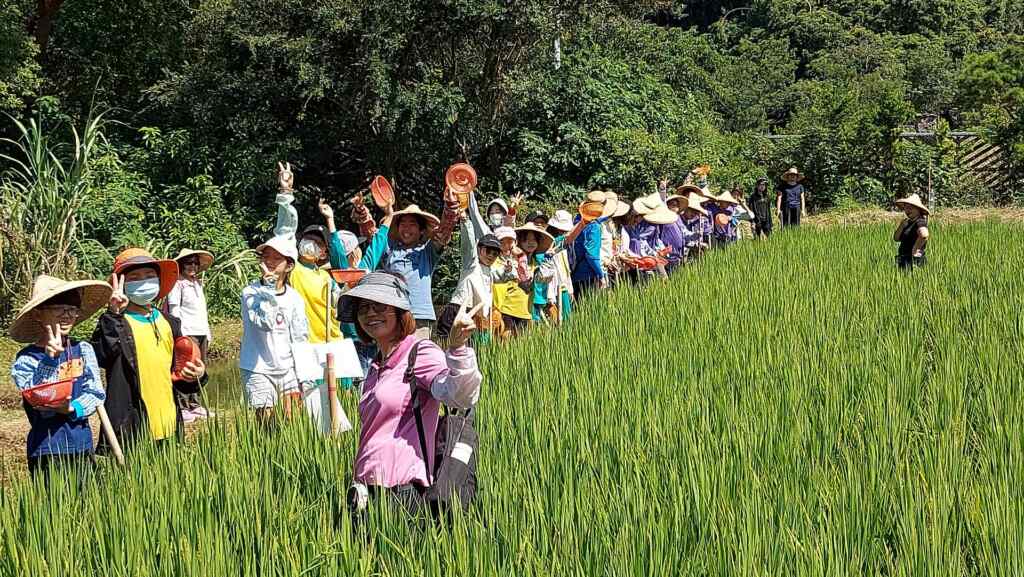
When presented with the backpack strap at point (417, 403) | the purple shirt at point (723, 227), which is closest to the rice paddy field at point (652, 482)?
the backpack strap at point (417, 403)

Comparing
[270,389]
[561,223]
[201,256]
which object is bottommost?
[270,389]

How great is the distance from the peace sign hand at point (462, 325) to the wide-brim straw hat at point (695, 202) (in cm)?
917

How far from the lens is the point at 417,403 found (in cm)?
282

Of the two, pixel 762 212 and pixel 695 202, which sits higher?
pixel 695 202

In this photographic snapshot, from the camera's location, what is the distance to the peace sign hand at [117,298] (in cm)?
405

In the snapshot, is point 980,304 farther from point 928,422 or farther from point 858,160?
point 858,160

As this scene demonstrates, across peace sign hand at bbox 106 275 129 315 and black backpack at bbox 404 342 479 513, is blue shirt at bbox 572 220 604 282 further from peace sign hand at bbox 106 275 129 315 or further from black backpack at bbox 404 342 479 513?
black backpack at bbox 404 342 479 513

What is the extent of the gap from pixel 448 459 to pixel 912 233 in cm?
689

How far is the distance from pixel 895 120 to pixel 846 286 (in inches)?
513

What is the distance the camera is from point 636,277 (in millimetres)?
9828

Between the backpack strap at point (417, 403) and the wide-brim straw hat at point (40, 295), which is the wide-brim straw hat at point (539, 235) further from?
the backpack strap at point (417, 403)

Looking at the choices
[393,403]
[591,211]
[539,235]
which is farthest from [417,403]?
[591,211]

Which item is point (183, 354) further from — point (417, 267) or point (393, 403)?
point (393, 403)

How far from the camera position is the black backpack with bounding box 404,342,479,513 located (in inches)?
111
